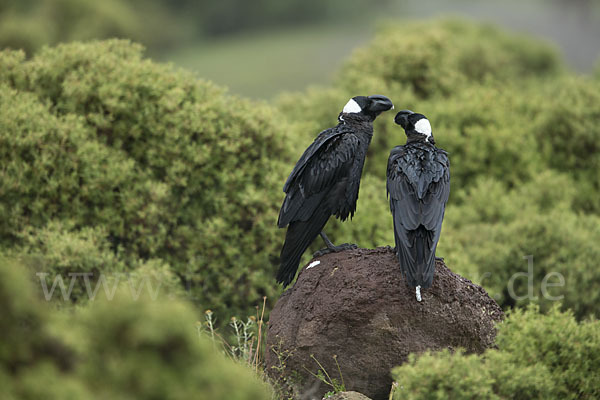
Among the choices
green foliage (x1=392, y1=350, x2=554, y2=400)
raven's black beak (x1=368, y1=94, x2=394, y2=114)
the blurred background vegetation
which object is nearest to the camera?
the blurred background vegetation

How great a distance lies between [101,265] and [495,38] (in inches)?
641

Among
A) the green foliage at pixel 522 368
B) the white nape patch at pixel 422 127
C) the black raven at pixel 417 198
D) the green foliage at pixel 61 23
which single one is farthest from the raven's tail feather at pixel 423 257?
the green foliage at pixel 61 23

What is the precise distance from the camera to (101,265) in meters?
6.89

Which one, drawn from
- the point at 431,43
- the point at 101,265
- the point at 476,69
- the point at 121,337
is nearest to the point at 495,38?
the point at 476,69

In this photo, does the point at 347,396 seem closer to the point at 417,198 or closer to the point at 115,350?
the point at 417,198

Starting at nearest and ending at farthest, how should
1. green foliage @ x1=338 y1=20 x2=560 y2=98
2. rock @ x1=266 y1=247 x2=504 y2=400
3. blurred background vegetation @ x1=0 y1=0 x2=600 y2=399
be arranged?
1. blurred background vegetation @ x1=0 y1=0 x2=600 y2=399
2. rock @ x1=266 y1=247 x2=504 y2=400
3. green foliage @ x1=338 y1=20 x2=560 y2=98

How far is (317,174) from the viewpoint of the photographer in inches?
210

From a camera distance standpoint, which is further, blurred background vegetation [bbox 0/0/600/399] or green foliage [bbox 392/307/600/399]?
green foliage [bbox 392/307/600/399]

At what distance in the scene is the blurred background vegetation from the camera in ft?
9.38

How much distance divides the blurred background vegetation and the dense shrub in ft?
0.07

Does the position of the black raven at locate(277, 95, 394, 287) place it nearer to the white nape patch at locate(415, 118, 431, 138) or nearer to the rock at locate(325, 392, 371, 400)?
the white nape patch at locate(415, 118, 431, 138)

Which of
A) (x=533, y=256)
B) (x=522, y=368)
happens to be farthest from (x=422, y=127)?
(x=533, y=256)

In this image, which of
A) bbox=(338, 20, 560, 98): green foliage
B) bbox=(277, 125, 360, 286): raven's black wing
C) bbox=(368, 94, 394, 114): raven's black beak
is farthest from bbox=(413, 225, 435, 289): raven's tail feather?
bbox=(338, 20, 560, 98): green foliage

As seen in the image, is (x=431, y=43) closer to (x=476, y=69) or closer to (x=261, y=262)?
(x=476, y=69)
